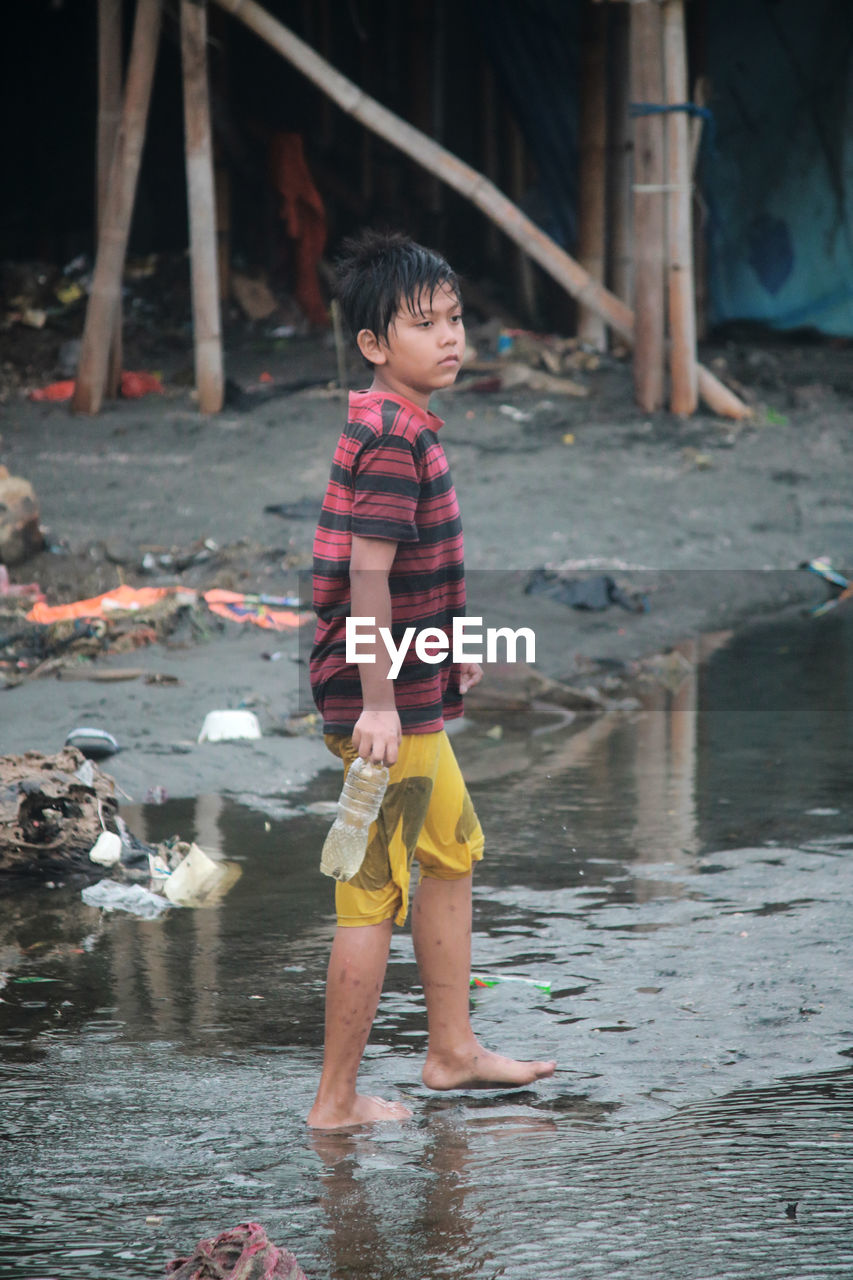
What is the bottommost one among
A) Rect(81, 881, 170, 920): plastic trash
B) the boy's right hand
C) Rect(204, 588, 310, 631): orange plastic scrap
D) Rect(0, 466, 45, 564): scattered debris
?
Rect(81, 881, 170, 920): plastic trash

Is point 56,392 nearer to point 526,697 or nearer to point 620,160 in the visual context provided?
point 620,160

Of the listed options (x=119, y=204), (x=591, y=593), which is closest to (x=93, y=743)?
(x=591, y=593)

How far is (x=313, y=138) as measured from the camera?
13.2 metres

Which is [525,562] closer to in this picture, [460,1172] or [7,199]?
[460,1172]

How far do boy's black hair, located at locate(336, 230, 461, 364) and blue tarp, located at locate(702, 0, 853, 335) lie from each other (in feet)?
31.2

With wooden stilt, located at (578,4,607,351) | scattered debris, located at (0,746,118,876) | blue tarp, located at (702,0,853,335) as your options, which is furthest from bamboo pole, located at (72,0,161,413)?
scattered debris, located at (0,746,118,876)

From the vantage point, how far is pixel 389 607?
2.40 meters

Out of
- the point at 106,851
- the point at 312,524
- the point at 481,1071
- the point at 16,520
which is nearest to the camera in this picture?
the point at 481,1071

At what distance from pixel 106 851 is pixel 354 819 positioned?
155cm

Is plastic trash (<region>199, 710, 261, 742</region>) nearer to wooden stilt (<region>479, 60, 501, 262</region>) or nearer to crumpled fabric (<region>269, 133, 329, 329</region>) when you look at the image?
crumpled fabric (<region>269, 133, 329, 329</region>)

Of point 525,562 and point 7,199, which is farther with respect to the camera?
point 7,199

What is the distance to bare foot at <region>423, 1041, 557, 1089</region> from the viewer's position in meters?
2.62

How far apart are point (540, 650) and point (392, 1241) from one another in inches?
168

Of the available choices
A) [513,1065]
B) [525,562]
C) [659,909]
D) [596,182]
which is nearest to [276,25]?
[596,182]
